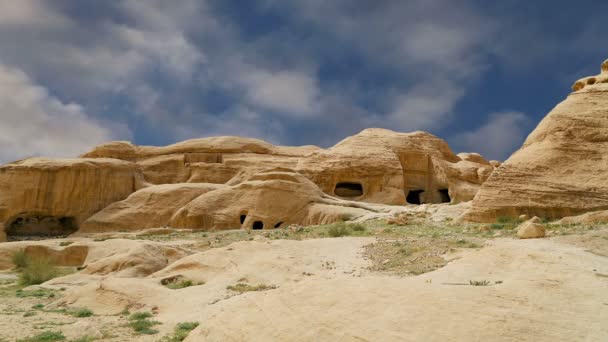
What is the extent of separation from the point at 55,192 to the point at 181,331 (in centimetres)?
3145

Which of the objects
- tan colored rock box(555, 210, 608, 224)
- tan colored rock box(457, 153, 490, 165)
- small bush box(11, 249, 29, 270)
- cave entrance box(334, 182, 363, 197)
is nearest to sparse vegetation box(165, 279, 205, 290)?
small bush box(11, 249, 29, 270)

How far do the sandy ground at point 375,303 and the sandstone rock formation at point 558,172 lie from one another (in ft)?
17.3

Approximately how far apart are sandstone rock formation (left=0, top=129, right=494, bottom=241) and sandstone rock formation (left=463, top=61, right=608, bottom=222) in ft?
32.3

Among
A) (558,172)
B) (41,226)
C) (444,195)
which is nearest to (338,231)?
(558,172)

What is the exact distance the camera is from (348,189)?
40969 mm

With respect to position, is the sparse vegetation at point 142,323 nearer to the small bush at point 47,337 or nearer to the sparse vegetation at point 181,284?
the small bush at point 47,337

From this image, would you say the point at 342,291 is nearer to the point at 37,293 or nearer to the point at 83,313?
the point at 83,313

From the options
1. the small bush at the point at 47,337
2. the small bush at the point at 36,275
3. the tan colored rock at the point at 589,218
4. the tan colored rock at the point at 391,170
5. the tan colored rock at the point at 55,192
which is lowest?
the small bush at the point at 47,337

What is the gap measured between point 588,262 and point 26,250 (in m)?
21.0

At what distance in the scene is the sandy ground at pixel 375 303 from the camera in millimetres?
6051

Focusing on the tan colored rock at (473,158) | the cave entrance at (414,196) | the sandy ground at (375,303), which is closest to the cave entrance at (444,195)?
the cave entrance at (414,196)

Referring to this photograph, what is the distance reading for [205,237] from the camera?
Answer: 982 inches

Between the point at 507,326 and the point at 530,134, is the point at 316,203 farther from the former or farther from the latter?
the point at 507,326

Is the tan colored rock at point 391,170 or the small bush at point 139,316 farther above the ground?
the tan colored rock at point 391,170
